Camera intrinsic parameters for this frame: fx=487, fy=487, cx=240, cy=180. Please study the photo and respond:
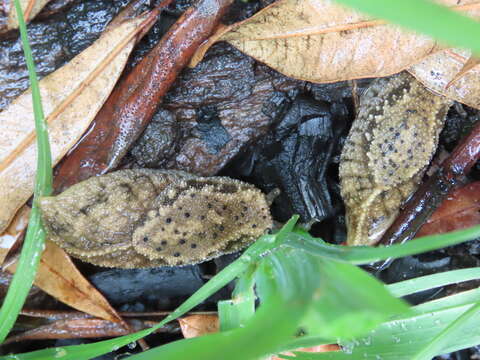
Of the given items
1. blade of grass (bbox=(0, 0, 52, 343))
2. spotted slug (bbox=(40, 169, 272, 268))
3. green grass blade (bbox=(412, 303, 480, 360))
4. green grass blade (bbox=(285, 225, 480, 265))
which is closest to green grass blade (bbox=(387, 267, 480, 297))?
green grass blade (bbox=(412, 303, 480, 360))

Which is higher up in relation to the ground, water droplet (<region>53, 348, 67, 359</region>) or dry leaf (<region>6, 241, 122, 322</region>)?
dry leaf (<region>6, 241, 122, 322</region>)

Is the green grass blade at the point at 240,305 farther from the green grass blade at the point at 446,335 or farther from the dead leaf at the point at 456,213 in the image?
the dead leaf at the point at 456,213

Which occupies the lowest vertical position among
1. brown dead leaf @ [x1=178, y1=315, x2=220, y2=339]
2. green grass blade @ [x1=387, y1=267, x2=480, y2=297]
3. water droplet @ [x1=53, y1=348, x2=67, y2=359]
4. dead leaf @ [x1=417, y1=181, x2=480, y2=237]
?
brown dead leaf @ [x1=178, y1=315, x2=220, y2=339]

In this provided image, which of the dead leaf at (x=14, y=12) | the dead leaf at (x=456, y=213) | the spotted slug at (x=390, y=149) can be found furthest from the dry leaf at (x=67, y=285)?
the dead leaf at (x=456, y=213)

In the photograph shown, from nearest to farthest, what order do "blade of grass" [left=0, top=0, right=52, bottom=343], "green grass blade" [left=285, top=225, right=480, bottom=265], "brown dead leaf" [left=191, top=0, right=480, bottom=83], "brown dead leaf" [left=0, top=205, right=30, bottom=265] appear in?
"green grass blade" [left=285, top=225, right=480, bottom=265]
"blade of grass" [left=0, top=0, right=52, bottom=343]
"brown dead leaf" [left=191, top=0, right=480, bottom=83]
"brown dead leaf" [left=0, top=205, right=30, bottom=265]

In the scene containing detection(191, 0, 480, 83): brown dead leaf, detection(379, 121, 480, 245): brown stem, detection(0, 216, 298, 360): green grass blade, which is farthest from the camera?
detection(379, 121, 480, 245): brown stem

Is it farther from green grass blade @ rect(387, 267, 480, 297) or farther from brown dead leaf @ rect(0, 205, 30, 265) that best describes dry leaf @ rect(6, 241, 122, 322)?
green grass blade @ rect(387, 267, 480, 297)
